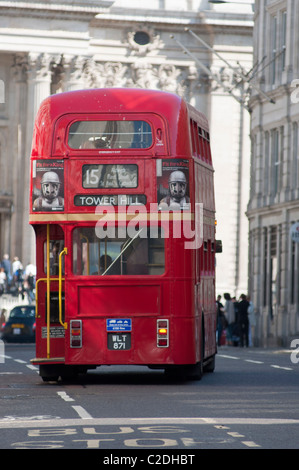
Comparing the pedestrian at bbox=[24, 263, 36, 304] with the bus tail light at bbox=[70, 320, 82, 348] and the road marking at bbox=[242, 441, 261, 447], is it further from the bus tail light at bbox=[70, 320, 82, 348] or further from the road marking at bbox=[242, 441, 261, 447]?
the road marking at bbox=[242, 441, 261, 447]

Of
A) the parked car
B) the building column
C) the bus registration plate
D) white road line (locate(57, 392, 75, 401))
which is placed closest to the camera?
white road line (locate(57, 392, 75, 401))

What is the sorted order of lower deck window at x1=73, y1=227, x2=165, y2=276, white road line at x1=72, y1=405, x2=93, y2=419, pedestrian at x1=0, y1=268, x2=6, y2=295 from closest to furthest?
white road line at x1=72, y1=405, x2=93, y2=419
lower deck window at x1=73, y1=227, x2=165, y2=276
pedestrian at x1=0, y1=268, x2=6, y2=295

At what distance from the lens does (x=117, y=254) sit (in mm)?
24188

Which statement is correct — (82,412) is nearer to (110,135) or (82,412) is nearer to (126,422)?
(126,422)

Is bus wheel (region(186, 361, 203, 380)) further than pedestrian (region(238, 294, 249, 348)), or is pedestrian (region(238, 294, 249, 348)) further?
pedestrian (region(238, 294, 249, 348))

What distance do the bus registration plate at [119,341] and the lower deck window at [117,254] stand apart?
941 millimetres

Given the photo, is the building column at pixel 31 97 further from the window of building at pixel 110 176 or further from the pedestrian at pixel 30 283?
the window of building at pixel 110 176

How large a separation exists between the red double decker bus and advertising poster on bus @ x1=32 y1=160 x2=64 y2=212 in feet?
0.05

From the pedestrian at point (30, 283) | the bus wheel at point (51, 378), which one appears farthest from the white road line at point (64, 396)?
the pedestrian at point (30, 283)

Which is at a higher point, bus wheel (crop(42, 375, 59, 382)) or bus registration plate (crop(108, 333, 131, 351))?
bus registration plate (crop(108, 333, 131, 351))

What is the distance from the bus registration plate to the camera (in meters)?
23.9

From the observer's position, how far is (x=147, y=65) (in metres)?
86.4

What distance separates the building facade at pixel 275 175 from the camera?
162 feet

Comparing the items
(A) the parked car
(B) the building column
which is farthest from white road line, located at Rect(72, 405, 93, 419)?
(B) the building column
